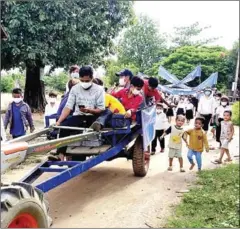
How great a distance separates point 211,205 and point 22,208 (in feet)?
10.9

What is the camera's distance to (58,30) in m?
9.95

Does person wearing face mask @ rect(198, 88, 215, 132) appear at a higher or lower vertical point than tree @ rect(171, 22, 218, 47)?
lower

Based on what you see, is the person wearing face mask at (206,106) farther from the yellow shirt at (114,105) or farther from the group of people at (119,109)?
the yellow shirt at (114,105)

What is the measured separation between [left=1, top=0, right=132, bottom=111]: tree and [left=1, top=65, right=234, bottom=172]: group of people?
2491mm

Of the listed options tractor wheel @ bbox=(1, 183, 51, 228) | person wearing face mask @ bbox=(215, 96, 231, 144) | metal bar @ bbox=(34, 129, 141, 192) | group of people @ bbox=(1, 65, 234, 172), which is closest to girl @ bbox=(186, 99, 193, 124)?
group of people @ bbox=(1, 65, 234, 172)

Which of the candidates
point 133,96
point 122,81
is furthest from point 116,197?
point 122,81

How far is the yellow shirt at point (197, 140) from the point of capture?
22.9 ft

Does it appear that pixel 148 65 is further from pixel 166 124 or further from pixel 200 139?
pixel 166 124

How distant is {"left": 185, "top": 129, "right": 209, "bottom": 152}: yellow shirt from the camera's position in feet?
22.9

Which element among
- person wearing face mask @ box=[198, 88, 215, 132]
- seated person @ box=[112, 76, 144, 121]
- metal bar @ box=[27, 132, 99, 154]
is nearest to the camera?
metal bar @ box=[27, 132, 99, 154]

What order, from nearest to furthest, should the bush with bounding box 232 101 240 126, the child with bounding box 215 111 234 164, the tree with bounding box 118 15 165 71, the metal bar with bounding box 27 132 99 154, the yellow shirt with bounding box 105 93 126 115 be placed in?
the metal bar with bounding box 27 132 99 154, the yellow shirt with bounding box 105 93 126 115, the tree with bounding box 118 15 165 71, the child with bounding box 215 111 234 164, the bush with bounding box 232 101 240 126

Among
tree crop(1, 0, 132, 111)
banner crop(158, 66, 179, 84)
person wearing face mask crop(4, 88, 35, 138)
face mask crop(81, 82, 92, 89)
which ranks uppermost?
tree crop(1, 0, 132, 111)

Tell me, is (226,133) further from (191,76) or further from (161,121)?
(191,76)

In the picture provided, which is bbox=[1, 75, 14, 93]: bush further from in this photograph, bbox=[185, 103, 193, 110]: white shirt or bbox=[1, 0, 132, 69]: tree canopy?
bbox=[185, 103, 193, 110]: white shirt
